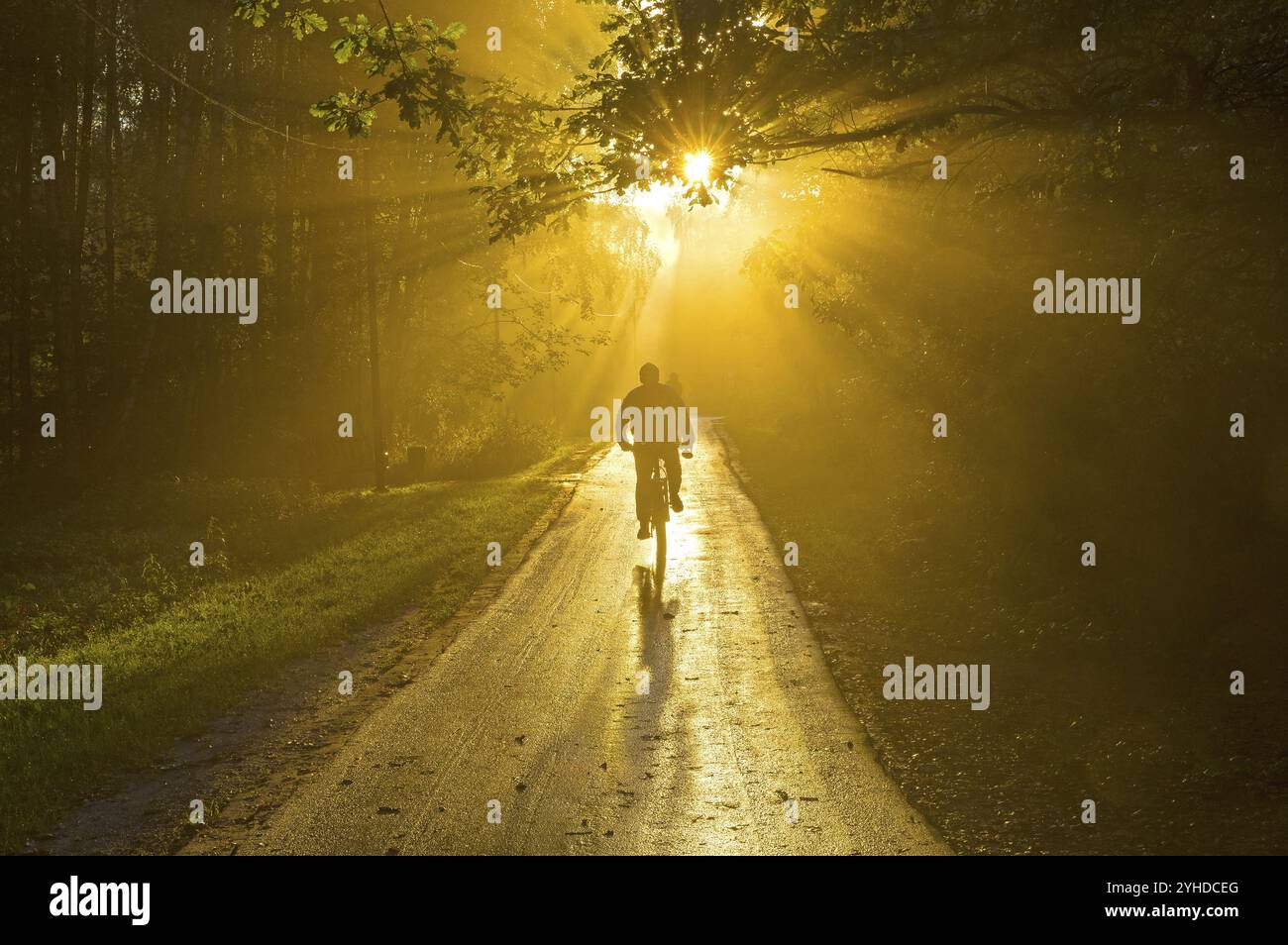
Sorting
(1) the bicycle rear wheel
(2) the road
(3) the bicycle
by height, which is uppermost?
(3) the bicycle

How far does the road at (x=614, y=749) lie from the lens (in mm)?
5785

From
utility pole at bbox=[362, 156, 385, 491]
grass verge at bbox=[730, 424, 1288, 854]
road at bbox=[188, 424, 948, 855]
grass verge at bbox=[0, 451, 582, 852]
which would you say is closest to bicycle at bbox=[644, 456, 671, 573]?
road at bbox=[188, 424, 948, 855]

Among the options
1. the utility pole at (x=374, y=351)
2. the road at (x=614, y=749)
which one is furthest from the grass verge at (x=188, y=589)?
the road at (x=614, y=749)

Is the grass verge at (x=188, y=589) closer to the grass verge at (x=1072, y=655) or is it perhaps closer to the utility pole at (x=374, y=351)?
the utility pole at (x=374, y=351)

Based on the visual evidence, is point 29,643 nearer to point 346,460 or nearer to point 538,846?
point 538,846

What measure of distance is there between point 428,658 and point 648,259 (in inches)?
1702

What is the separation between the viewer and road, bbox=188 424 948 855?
579 centimetres

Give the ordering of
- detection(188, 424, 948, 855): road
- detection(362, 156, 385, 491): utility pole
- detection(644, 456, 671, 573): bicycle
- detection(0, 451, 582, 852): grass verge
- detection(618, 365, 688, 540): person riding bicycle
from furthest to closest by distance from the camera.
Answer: detection(362, 156, 385, 491): utility pole < detection(618, 365, 688, 540): person riding bicycle < detection(644, 456, 671, 573): bicycle < detection(0, 451, 582, 852): grass verge < detection(188, 424, 948, 855): road

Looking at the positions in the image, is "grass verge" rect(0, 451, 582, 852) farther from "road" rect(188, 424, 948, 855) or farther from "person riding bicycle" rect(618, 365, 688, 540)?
"person riding bicycle" rect(618, 365, 688, 540)

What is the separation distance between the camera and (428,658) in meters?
10.0

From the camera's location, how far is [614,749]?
728cm

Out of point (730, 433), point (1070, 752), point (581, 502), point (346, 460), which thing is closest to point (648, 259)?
point (730, 433)

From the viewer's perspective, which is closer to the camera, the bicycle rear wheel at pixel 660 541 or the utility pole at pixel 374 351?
the bicycle rear wheel at pixel 660 541

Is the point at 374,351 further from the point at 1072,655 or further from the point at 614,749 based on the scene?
the point at 614,749
